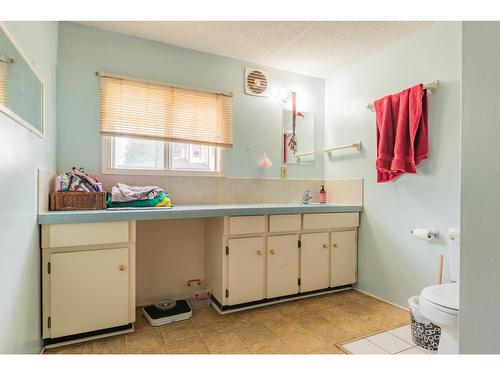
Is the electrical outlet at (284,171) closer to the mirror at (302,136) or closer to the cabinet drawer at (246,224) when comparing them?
the mirror at (302,136)

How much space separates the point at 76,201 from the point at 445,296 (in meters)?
2.33

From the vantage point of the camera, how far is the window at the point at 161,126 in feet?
7.53

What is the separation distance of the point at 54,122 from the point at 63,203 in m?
0.64

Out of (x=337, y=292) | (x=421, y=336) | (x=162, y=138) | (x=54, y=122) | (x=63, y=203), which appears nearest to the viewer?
(x=421, y=336)

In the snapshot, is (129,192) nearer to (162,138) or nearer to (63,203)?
(63,203)

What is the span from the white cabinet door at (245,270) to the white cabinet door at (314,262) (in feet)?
1.33

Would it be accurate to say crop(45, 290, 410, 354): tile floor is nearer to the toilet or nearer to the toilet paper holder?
the toilet

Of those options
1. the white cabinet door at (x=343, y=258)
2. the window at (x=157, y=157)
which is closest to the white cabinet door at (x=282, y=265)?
the white cabinet door at (x=343, y=258)

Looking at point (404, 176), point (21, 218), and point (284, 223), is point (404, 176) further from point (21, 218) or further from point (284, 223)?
point (21, 218)

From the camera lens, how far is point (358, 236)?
9.23 ft

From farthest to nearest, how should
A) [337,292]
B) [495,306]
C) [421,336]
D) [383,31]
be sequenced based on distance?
[337,292], [383,31], [421,336], [495,306]

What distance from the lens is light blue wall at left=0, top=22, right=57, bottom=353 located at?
113cm

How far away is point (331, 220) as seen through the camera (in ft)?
8.59
